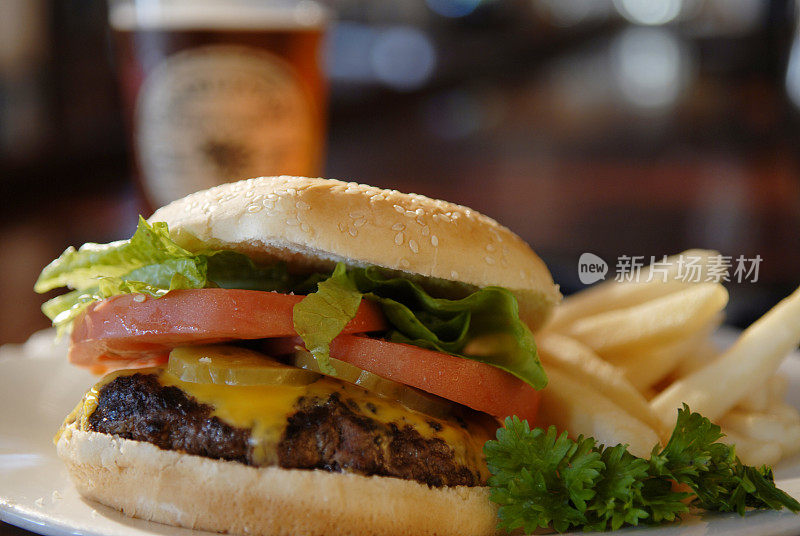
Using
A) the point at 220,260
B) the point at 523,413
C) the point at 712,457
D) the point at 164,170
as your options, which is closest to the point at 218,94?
the point at 164,170

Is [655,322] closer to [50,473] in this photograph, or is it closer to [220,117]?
[50,473]

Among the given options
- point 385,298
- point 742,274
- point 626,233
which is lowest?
point 626,233

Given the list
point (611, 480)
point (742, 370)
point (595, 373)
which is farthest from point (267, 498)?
point (742, 370)

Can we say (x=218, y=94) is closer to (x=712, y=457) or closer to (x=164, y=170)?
(x=164, y=170)

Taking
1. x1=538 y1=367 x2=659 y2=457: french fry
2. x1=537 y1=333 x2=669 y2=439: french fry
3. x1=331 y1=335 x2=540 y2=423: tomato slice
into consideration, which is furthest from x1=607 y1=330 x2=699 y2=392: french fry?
x1=331 y1=335 x2=540 y2=423: tomato slice

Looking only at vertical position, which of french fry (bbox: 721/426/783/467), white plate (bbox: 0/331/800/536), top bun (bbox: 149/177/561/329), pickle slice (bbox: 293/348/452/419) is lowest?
white plate (bbox: 0/331/800/536)

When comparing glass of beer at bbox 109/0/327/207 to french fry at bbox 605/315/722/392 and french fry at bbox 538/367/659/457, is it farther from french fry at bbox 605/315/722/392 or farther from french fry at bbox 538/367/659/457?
french fry at bbox 538/367/659/457
